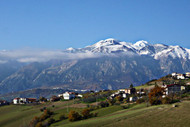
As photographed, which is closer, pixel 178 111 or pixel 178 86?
pixel 178 111

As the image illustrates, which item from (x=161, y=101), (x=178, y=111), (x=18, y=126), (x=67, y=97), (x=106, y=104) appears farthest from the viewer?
(x=67, y=97)

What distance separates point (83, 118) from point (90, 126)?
2338 centimetres

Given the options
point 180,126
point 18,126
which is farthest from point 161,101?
point 18,126

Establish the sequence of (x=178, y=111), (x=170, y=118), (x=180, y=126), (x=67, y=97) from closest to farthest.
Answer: (x=180, y=126)
(x=170, y=118)
(x=178, y=111)
(x=67, y=97)

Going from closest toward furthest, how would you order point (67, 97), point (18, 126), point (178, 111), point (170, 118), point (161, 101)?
point (170, 118) < point (178, 111) < point (161, 101) < point (18, 126) < point (67, 97)

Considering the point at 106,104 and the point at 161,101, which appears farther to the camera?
the point at 106,104

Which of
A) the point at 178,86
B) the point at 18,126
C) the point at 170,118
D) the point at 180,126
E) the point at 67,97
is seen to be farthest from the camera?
the point at 67,97

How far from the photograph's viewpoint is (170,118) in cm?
5672

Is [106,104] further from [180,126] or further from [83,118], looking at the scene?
[180,126]

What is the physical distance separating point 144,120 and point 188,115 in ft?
27.1

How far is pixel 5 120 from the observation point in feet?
372

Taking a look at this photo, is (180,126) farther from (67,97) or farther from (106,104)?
(67,97)

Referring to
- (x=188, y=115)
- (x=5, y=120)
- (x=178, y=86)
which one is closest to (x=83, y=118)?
(x=188, y=115)

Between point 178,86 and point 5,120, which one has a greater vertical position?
point 178,86
